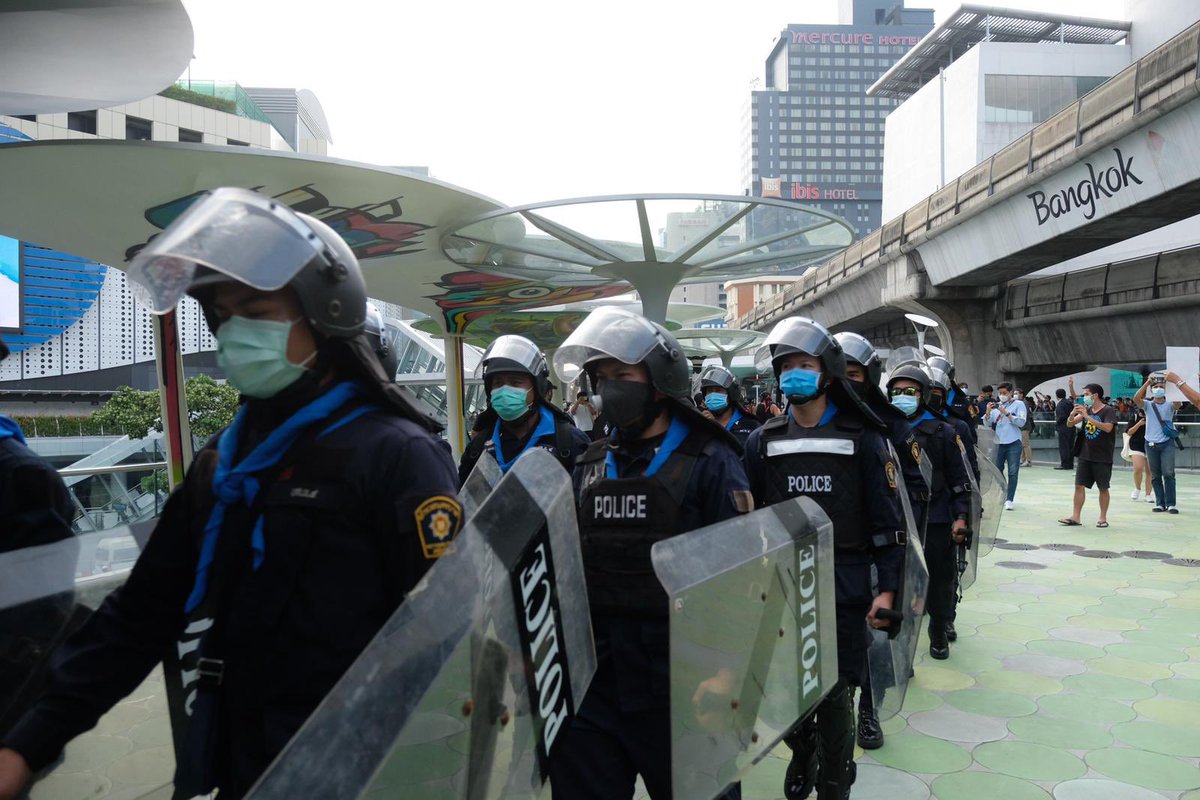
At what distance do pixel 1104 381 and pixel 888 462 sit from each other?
38549 mm

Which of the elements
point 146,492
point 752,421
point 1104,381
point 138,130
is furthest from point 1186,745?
point 138,130

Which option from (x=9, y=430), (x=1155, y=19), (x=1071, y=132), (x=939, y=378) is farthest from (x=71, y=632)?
(x=1155, y=19)

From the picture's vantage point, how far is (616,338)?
108 inches

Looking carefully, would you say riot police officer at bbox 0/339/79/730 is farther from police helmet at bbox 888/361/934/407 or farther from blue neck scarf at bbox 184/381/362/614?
police helmet at bbox 888/361/934/407

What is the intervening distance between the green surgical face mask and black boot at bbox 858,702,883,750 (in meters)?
3.52

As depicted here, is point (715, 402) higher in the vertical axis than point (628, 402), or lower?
lower

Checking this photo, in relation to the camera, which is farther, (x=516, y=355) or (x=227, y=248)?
(x=516, y=355)

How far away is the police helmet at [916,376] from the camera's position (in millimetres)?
5777

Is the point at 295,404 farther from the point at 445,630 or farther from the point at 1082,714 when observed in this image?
the point at 1082,714

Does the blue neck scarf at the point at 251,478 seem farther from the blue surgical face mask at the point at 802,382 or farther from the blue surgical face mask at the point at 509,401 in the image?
the blue surgical face mask at the point at 509,401

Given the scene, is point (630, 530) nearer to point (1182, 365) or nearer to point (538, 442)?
point (538, 442)

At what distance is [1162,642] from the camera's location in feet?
19.1

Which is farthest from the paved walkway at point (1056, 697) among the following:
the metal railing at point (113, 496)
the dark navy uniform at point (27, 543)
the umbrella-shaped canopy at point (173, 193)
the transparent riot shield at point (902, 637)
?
the umbrella-shaped canopy at point (173, 193)

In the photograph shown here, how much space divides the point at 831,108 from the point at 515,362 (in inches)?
7201
